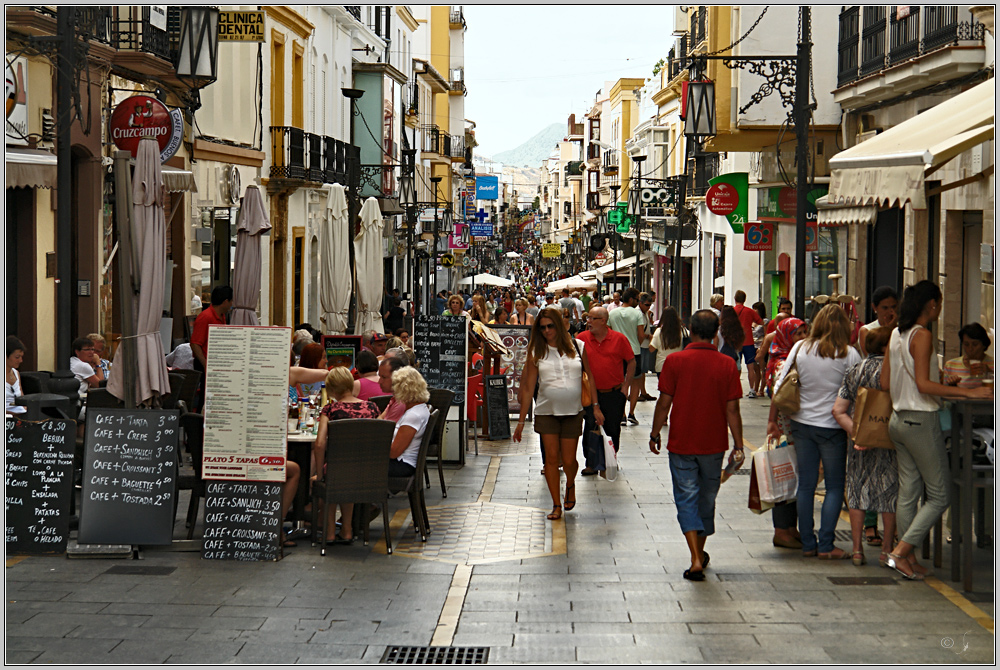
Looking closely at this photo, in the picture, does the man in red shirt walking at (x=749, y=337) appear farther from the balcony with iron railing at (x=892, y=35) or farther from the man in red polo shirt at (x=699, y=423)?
the man in red polo shirt at (x=699, y=423)

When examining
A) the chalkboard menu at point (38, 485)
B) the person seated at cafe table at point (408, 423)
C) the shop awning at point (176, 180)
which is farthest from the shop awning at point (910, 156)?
the shop awning at point (176, 180)

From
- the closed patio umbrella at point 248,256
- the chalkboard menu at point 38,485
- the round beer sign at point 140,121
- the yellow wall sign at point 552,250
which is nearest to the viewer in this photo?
the chalkboard menu at point 38,485

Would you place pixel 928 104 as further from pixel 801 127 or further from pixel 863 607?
pixel 863 607

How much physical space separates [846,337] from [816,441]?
2.50 feet

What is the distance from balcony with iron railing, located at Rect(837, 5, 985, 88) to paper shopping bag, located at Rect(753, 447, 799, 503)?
28.8 ft

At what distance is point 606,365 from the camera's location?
12094 mm

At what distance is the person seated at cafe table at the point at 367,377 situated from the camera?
11133 millimetres

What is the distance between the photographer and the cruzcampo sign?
2791 centimetres

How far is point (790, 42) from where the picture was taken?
75.8 ft

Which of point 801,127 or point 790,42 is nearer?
point 801,127

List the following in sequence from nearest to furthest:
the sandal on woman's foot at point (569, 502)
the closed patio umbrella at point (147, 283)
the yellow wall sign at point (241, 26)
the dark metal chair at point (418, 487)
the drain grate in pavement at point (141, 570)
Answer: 1. the drain grate in pavement at point (141, 570)
2. the dark metal chair at point (418, 487)
3. the closed patio umbrella at point (147, 283)
4. the sandal on woman's foot at point (569, 502)
5. the yellow wall sign at point (241, 26)

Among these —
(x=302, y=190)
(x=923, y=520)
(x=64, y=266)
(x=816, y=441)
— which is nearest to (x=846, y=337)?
(x=816, y=441)

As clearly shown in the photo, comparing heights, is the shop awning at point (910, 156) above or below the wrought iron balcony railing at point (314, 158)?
below

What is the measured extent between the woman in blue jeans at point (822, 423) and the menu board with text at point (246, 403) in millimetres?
3465
